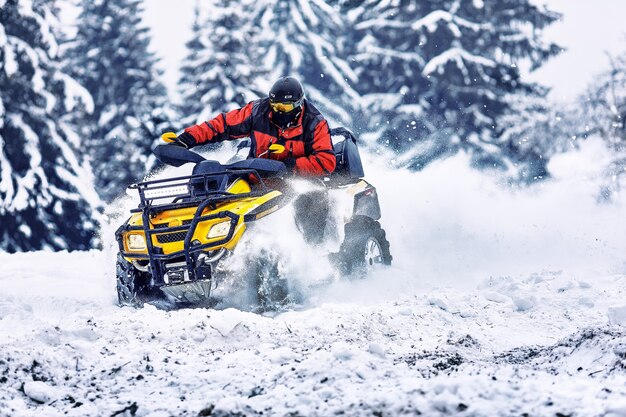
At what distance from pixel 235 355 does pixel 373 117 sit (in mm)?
25678

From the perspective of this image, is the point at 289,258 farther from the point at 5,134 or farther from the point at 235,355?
the point at 5,134

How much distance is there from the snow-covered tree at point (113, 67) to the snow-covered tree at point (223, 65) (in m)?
5.33

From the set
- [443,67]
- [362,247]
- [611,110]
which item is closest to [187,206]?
[362,247]

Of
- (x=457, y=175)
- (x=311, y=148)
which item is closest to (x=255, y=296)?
(x=311, y=148)

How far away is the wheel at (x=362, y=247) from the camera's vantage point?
372 inches

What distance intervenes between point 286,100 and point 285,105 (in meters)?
0.07

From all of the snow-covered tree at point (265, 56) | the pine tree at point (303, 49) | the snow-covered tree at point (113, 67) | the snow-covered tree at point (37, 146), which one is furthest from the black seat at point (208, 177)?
the snow-covered tree at point (113, 67)

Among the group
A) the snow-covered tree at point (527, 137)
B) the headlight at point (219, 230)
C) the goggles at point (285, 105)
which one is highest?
the snow-covered tree at point (527, 137)

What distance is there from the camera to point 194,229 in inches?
300

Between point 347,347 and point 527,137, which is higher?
point 527,137

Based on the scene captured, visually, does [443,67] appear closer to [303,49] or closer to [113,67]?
[303,49]

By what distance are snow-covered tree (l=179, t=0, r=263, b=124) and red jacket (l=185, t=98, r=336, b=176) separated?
1944cm

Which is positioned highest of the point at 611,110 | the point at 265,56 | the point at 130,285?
the point at 265,56

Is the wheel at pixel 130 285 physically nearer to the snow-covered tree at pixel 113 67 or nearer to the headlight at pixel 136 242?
the headlight at pixel 136 242
